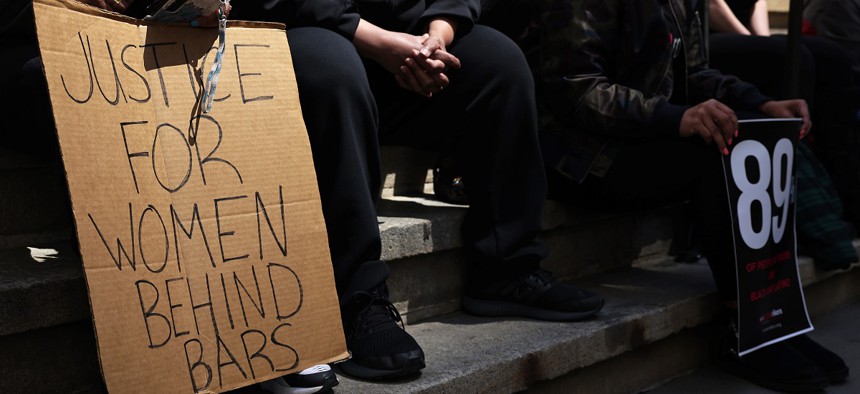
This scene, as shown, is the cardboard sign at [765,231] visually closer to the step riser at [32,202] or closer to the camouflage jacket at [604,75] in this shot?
the camouflage jacket at [604,75]

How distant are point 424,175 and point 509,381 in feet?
3.28

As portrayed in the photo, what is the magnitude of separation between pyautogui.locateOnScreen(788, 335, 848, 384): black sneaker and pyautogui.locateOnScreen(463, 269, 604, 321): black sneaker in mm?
697

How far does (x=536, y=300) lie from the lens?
2.40 metres

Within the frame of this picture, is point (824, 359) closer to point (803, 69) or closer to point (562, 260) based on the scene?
point (562, 260)

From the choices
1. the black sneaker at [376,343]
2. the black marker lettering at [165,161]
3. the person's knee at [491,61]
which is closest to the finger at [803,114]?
the person's knee at [491,61]

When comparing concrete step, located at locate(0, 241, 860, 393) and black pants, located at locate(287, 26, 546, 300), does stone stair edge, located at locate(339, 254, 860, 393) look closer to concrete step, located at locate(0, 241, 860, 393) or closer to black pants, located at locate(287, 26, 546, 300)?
concrete step, located at locate(0, 241, 860, 393)

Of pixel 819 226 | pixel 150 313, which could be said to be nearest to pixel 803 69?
pixel 819 226

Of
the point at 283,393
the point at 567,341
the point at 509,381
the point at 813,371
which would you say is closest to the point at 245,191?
the point at 283,393

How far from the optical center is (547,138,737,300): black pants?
2.58 metres

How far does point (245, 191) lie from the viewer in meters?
1.70

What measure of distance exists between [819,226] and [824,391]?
2.65 feet

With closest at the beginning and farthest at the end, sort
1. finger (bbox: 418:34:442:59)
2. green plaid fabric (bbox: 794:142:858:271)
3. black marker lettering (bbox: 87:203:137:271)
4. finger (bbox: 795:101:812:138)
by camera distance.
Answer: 1. black marker lettering (bbox: 87:203:137:271)
2. finger (bbox: 418:34:442:59)
3. finger (bbox: 795:101:812:138)
4. green plaid fabric (bbox: 794:142:858:271)

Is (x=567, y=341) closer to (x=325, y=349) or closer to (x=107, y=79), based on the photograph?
(x=325, y=349)

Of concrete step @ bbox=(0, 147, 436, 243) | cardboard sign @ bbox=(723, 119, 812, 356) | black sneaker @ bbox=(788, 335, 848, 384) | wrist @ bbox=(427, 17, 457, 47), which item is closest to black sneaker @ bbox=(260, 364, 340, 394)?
concrete step @ bbox=(0, 147, 436, 243)
